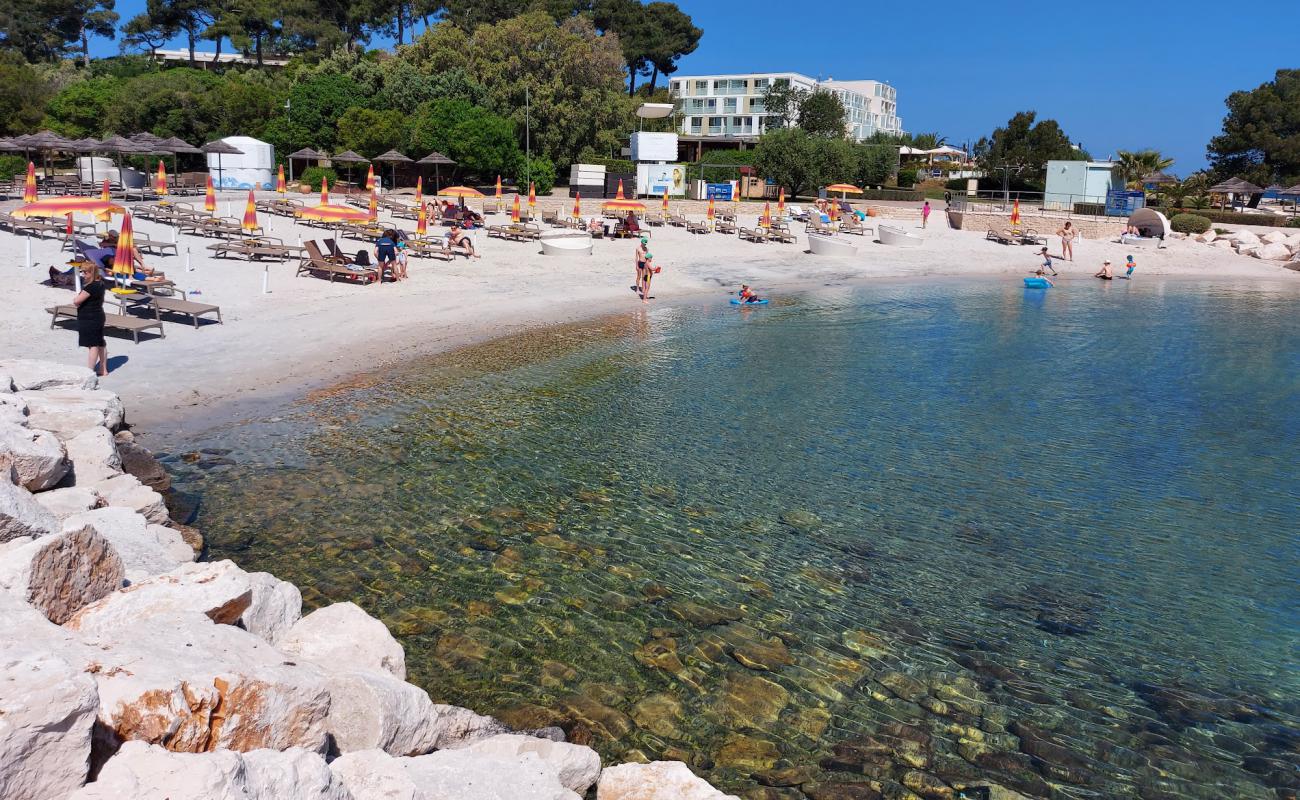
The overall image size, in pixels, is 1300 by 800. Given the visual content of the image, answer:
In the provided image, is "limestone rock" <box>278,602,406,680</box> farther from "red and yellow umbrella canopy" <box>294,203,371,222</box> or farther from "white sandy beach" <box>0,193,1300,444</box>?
"red and yellow umbrella canopy" <box>294,203,371,222</box>

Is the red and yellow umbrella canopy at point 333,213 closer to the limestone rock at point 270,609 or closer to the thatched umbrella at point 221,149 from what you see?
the limestone rock at point 270,609

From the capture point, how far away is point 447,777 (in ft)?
16.5

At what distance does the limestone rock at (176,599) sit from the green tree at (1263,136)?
77.4 metres

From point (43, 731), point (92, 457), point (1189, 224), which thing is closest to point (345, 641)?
point (43, 731)

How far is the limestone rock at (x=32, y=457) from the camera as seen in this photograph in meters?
8.34

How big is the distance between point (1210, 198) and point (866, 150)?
70.1 feet

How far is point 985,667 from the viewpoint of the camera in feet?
25.2

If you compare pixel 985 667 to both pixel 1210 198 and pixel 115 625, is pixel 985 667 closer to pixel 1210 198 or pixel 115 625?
pixel 115 625

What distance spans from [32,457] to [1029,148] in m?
76.3

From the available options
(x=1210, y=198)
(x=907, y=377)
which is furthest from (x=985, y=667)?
(x=1210, y=198)

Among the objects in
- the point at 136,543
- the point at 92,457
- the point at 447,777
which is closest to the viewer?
the point at 447,777

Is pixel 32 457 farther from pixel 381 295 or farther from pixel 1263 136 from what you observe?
pixel 1263 136

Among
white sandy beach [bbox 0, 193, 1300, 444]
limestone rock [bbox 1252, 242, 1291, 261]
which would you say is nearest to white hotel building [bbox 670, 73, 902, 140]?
limestone rock [bbox 1252, 242, 1291, 261]

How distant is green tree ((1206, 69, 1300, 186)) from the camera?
6662 cm
